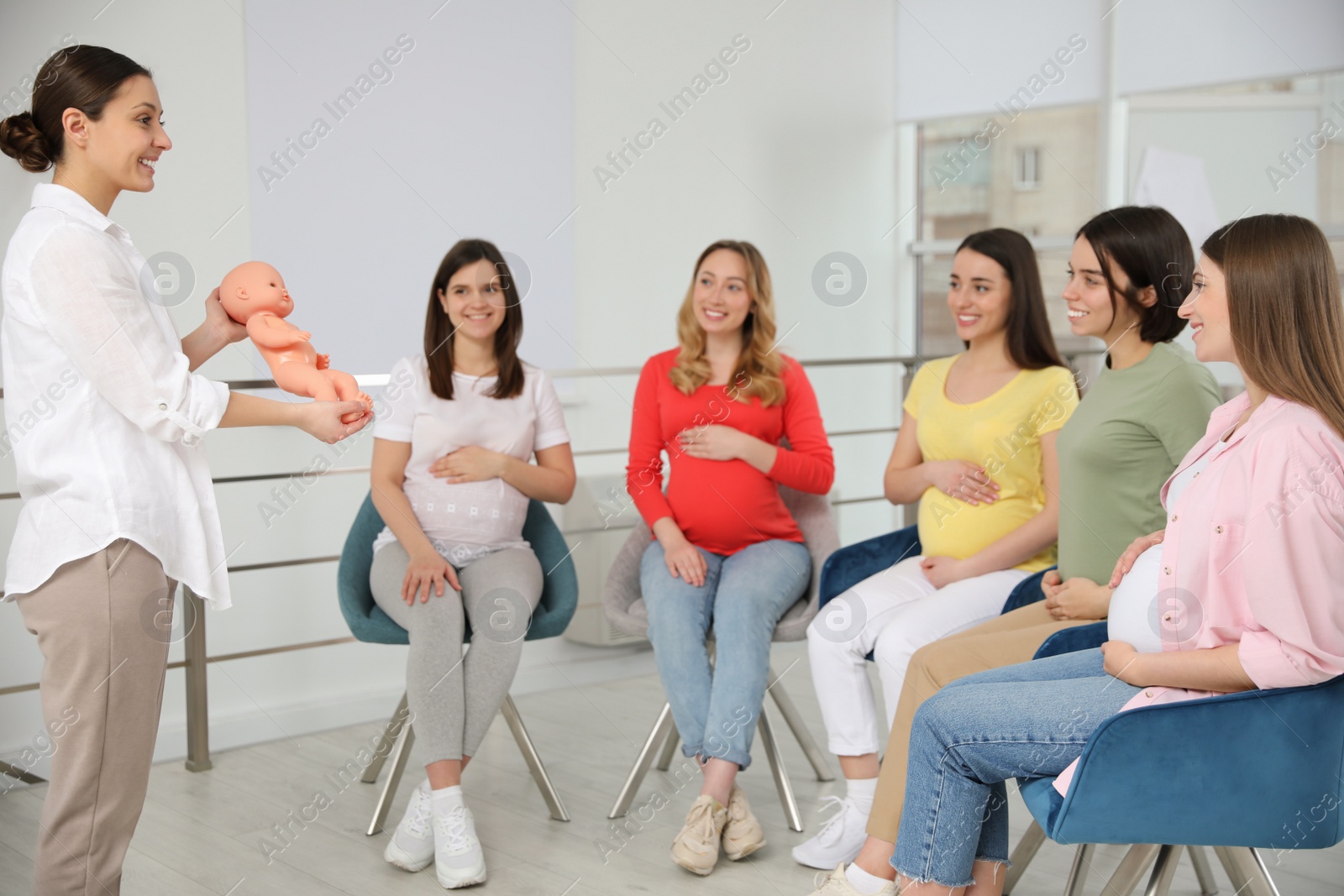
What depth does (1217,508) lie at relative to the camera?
1.39 metres

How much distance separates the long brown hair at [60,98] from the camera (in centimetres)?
148

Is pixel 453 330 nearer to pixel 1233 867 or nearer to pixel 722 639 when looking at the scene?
pixel 722 639

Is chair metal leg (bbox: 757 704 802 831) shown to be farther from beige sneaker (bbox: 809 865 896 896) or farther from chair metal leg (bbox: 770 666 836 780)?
beige sneaker (bbox: 809 865 896 896)

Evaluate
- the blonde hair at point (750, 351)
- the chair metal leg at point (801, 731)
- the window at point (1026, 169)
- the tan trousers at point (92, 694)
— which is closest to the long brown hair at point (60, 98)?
the tan trousers at point (92, 694)

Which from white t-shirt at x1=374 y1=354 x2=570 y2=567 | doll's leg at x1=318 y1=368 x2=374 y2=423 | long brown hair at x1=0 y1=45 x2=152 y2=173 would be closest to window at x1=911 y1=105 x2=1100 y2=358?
white t-shirt at x1=374 y1=354 x2=570 y2=567

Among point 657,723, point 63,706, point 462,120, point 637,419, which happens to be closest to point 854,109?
point 462,120

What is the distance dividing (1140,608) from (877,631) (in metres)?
0.71

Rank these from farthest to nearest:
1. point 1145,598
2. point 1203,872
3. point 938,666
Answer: point 1203,872, point 938,666, point 1145,598

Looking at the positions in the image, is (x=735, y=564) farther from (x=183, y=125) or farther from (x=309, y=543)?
(x=183, y=125)

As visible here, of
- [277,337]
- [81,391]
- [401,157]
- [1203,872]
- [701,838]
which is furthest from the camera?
[401,157]

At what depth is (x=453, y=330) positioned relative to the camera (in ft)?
8.36

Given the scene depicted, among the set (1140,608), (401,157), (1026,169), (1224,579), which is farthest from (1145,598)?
(1026,169)

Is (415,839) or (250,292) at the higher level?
(250,292)

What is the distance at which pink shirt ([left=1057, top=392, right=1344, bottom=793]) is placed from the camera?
130cm
